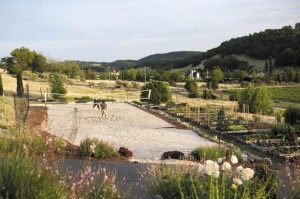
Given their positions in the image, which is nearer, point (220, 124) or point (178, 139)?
point (178, 139)

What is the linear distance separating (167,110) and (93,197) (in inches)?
878

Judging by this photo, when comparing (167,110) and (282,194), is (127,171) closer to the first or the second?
(282,194)

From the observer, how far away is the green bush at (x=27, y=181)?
413 centimetres

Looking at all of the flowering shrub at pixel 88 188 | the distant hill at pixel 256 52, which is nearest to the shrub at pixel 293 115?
the flowering shrub at pixel 88 188

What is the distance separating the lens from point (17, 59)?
5444cm

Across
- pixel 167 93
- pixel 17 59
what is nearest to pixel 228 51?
pixel 17 59

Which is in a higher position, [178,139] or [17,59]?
[17,59]

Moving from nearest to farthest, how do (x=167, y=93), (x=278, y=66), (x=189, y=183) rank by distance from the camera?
(x=189, y=183)
(x=167, y=93)
(x=278, y=66)

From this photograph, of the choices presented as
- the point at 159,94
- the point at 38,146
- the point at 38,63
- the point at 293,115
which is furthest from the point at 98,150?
the point at 38,63

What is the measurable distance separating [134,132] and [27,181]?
516 inches

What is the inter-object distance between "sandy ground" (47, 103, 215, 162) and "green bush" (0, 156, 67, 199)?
6.29 m

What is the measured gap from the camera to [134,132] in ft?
56.7

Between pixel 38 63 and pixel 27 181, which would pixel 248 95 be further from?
pixel 38 63

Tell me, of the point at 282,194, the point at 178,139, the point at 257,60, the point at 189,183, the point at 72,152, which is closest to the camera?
the point at 189,183
